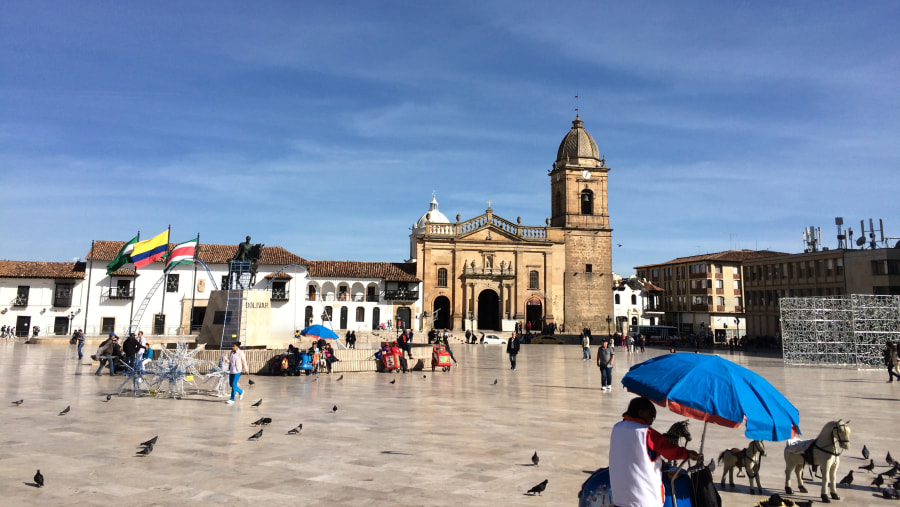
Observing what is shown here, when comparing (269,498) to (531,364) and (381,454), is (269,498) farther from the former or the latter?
(531,364)

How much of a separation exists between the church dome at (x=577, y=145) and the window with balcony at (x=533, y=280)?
1122cm

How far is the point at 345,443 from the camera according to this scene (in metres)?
8.66

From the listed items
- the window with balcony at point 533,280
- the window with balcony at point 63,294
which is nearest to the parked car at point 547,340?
the window with balcony at point 533,280

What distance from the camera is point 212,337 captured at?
20953mm

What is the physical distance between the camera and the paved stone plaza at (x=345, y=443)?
635 cm

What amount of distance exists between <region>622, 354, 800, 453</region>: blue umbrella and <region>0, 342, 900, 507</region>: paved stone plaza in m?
2.05

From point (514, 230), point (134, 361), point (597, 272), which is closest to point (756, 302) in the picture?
point (597, 272)

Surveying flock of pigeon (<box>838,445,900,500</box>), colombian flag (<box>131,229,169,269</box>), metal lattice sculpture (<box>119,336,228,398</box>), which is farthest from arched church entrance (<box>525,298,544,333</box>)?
flock of pigeon (<box>838,445,900,500</box>)

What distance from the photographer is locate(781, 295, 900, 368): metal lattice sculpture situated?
83.8ft

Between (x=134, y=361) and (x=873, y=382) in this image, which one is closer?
(x=134, y=361)

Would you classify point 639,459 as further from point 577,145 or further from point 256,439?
point 577,145

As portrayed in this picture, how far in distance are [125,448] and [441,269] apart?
155ft

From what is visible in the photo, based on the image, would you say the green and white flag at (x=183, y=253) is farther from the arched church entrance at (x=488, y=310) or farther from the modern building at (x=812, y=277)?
the arched church entrance at (x=488, y=310)

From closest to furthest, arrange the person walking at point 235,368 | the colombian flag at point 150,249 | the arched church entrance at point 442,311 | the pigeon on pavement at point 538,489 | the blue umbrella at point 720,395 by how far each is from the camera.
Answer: the blue umbrella at point 720,395 → the pigeon on pavement at point 538,489 → the person walking at point 235,368 → the colombian flag at point 150,249 → the arched church entrance at point 442,311
